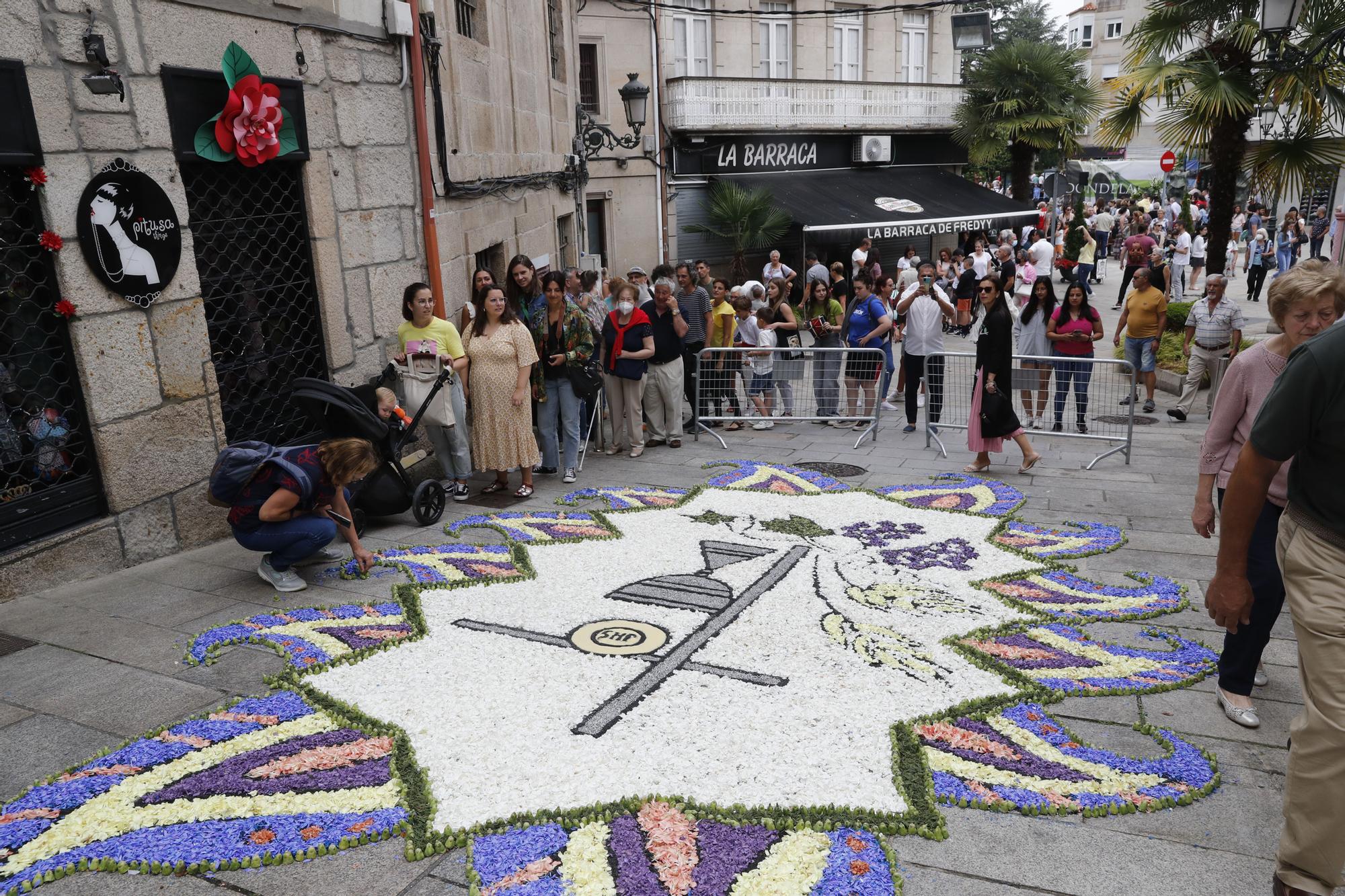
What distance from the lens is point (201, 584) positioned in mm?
5871

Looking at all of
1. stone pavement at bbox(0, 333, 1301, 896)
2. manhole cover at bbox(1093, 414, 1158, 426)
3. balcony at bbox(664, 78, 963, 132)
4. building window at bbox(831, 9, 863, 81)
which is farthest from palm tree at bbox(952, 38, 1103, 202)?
stone pavement at bbox(0, 333, 1301, 896)

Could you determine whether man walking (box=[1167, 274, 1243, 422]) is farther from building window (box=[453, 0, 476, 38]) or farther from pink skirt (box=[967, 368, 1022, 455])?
building window (box=[453, 0, 476, 38])

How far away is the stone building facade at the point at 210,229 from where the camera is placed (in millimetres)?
5699

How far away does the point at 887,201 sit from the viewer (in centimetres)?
2505

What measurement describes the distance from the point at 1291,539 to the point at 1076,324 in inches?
290

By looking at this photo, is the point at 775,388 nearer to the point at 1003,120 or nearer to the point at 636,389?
the point at 636,389

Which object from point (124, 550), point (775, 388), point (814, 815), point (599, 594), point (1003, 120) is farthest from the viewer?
point (1003, 120)

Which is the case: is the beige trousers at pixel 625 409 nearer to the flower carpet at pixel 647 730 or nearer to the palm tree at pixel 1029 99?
the flower carpet at pixel 647 730

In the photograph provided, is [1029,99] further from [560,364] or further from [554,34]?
[560,364]

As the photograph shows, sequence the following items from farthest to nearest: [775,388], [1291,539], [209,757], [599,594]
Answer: [775,388] < [599,594] < [209,757] < [1291,539]

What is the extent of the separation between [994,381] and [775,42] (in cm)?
1891

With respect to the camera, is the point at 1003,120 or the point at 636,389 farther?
the point at 1003,120

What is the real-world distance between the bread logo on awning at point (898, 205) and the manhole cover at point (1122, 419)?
46.5ft

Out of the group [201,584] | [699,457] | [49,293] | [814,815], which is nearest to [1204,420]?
[699,457]
